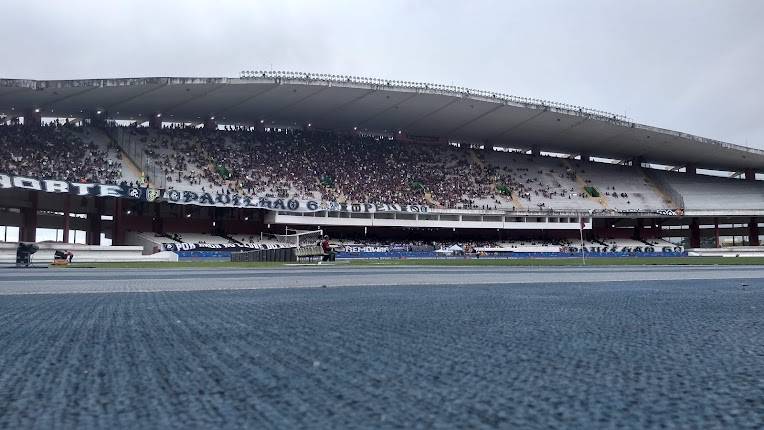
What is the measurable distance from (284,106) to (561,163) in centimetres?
3142

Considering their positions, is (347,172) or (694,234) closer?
(347,172)

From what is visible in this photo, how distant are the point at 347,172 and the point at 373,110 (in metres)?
6.05

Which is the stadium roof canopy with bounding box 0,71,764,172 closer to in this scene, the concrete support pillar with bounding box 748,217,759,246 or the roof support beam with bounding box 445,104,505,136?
the roof support beam with bounding box 445,104,505,136

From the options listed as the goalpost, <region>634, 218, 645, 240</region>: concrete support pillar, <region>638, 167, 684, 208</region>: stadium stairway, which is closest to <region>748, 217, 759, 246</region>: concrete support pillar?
<region>638, 167, 684, 208</region>: stadium stairway

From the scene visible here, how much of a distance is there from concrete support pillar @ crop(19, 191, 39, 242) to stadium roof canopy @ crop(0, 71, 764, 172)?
789cm

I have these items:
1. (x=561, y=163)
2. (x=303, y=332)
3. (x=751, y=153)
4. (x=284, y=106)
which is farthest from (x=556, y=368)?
(x=751, y=153)

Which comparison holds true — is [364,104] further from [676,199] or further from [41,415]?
[41,415]

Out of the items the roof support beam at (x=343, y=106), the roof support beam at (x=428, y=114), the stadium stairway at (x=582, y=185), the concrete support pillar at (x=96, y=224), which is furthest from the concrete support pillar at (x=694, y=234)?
the concrete support pillar at (x=96, y=224)

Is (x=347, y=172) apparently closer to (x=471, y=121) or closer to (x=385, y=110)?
(x=385, y=110)

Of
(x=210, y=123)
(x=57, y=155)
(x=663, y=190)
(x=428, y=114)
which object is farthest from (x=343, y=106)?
(x=663, y=190)

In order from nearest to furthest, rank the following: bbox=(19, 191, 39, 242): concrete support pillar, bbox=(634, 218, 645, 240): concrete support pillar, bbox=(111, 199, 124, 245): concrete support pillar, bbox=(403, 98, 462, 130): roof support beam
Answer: bbox=(19, 191, 39, 242): concrete support pillar
bbox=(111, 199, 124, 245): concrete support pillar
bbox=(403, 98, 462, 130): roof support beam
bbox=(634, 218, 645, 240): concrete support pillar

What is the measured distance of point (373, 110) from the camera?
163 feet

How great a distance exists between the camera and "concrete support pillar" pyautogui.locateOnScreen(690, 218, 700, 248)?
58562 mm

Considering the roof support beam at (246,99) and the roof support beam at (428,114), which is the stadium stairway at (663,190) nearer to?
the roof support beam at (428,114)
